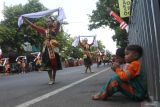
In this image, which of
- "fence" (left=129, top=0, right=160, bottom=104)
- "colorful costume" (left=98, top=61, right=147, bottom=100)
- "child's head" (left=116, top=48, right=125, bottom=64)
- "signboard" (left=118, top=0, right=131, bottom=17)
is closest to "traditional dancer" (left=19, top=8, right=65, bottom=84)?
"child's head" (left=116, top=48, right=125, bottom=64)

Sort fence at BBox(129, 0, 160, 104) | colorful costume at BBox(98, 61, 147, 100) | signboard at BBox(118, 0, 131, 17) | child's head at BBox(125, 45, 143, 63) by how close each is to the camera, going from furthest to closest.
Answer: signboard at BBox(118, 0, 131, 17) → child's head at BBox(125, 45, 143, 63) → colorful costume at BBox(98, 61, 147, 100) → fence at BBox(129, 0, 160, 104)

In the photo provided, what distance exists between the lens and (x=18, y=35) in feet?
195

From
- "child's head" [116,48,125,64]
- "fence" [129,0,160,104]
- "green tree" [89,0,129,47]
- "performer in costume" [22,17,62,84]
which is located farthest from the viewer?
"green tree" [89,0,129,47]

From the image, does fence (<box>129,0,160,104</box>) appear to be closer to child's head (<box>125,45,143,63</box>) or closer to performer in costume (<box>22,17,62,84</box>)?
child's head (<box>125,45,143,63</box>)

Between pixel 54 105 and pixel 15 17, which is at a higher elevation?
pixel 15 17

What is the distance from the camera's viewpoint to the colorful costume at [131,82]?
6.34 meters

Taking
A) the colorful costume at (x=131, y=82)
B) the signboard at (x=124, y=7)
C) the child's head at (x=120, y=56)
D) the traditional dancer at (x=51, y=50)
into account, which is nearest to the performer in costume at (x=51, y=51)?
the traditional dancer at (x=51, y=50)

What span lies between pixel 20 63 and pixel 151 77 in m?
36.4

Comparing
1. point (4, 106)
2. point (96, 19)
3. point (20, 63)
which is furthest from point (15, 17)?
point (4, 106)

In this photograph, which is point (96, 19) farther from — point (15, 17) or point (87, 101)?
point (87, 101)

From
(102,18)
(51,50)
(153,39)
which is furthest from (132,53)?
(102,18)

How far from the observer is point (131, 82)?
6473 mm

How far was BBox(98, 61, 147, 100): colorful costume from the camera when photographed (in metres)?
6.34

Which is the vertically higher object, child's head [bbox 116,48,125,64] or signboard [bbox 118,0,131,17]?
signboard [bbox 118,0,131,17]
